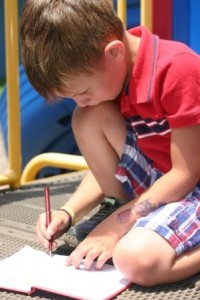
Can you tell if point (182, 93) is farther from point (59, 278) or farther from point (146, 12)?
point (146, 12)

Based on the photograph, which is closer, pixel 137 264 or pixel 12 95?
pixel 137 264

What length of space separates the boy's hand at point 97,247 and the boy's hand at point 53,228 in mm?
75

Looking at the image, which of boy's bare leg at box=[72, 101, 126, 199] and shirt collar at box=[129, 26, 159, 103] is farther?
boy's bare leg at box=[72, 101, 126, 199]

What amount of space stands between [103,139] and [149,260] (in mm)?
369

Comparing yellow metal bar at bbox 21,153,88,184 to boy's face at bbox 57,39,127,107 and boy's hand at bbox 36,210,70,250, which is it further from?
boy's face at bbox 57,39,127,107

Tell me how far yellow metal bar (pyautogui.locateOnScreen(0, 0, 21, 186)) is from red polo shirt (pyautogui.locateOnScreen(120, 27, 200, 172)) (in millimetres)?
671

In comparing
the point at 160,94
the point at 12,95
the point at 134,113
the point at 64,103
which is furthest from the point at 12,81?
the point at 64,103

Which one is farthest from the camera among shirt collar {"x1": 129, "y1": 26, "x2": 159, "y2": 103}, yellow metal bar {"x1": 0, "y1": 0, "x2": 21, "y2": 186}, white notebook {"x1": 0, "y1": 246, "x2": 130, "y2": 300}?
yellow metal bar {"x1": 0, "y1": 0, "x2": 21, "y2": 186}

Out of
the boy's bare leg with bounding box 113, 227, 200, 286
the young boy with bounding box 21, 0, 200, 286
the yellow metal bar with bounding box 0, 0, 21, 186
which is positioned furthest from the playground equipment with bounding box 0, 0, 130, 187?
the boy's bare leg with bounding box 113, 227, 200, 286

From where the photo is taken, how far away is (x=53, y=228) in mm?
1293

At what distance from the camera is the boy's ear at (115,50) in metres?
1.17

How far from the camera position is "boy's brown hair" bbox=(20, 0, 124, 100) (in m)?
1.13

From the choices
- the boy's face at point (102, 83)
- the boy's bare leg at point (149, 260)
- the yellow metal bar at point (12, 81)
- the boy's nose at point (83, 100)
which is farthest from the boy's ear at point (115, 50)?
the yellow metal bar at point (12, 81)

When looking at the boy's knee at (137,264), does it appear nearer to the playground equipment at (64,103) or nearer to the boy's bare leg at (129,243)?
the boy's bare leg at (129,243)
